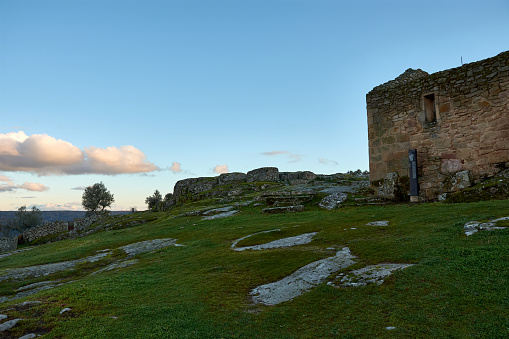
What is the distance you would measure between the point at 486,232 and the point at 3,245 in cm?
4831

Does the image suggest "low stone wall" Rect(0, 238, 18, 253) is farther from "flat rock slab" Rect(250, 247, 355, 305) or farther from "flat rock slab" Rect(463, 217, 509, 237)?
"flat rock slab" Rect(463, 217, 509, 237)

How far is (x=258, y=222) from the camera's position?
815 inches

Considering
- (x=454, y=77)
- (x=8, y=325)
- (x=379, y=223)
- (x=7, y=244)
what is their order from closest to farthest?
(x=8, y=325)
(x=379, y=223)
(x=454, y=77)
(x=7, y=244)

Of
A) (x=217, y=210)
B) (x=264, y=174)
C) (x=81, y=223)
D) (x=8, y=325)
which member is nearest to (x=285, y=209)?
(x=217, y=210)

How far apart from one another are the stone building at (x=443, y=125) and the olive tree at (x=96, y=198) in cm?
7633

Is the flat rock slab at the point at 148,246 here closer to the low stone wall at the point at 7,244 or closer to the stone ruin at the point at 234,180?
the stone ruin at the point at 234,180

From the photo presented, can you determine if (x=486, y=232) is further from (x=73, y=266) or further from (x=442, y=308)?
(x=73, y=266)

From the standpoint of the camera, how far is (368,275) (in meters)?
8.39

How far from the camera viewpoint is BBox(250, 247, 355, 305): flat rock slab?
27.7 ft

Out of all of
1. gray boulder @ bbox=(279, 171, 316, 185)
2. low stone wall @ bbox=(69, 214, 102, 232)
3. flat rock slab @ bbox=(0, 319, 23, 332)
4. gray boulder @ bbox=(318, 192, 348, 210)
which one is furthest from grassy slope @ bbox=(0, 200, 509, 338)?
gray boulder @ bbox=(279, 171, 316, 185)

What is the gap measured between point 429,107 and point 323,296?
18.4 meters

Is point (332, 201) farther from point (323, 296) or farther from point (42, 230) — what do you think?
point (42, 230)

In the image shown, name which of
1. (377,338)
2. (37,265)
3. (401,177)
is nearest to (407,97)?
(401,177)

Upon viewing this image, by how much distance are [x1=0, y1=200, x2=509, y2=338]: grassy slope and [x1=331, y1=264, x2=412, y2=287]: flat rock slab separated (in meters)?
0.29
